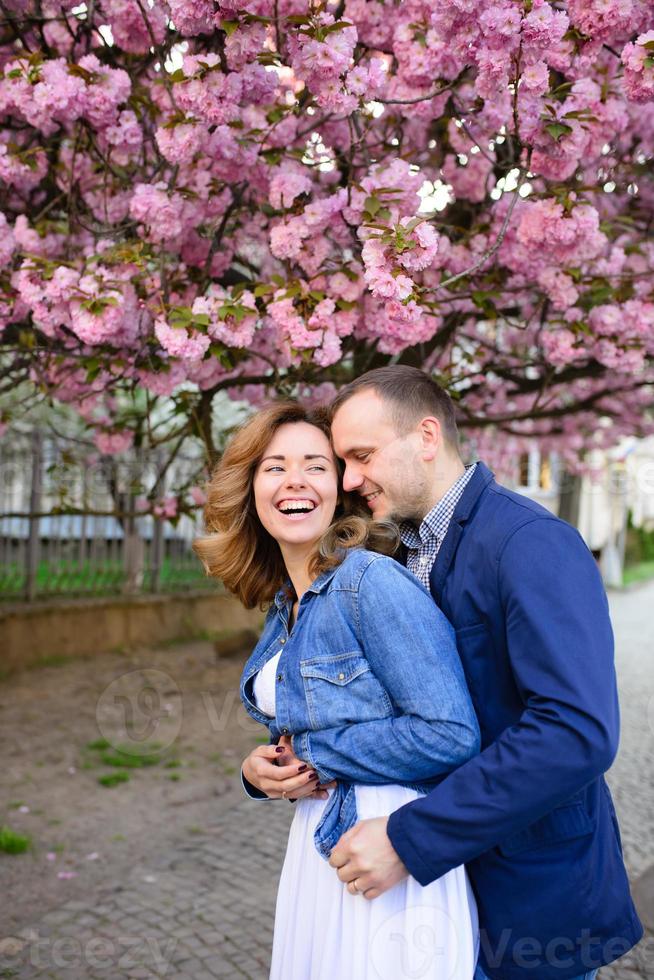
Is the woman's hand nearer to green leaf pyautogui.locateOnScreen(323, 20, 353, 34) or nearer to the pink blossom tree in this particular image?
the pink blossom tree

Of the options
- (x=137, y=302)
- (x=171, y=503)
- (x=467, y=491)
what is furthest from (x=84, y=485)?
(x=467, y=491)

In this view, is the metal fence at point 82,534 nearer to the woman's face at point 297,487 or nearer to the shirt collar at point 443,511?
the woman's face at point 297,487

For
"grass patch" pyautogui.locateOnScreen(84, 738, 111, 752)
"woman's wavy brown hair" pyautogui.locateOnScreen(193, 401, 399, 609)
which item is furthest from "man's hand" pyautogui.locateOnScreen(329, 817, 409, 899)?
"grass patch" pyautogui.locateOnScreen(84, 738, 111, 752)

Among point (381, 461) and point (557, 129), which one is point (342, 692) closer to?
point (381, 461)

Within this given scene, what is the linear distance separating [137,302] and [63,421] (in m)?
11.4

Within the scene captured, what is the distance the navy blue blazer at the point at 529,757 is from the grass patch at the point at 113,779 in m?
4.96

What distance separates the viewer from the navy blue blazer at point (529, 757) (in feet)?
5.65

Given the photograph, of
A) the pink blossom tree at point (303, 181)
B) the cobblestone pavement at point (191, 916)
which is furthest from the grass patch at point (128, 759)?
the pink blossom tree at point (303, 181)

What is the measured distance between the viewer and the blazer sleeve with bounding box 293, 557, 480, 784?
190cm

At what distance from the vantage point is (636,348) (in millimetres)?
4730

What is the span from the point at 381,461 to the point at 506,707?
26.6 inches

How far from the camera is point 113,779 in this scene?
6527 millimetres

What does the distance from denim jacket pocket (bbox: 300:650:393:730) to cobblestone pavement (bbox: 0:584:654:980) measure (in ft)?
7.74

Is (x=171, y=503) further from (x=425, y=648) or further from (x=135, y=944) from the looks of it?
(x=425, y=648)
